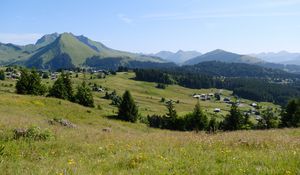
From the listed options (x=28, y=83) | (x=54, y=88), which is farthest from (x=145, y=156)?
(x=54, y=88)

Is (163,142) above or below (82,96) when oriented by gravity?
above

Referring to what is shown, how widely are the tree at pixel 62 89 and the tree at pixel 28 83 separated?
151 inches

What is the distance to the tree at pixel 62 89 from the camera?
270 ft

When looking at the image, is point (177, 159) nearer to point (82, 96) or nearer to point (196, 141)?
point (196, 141)

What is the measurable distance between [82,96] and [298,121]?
5209cm

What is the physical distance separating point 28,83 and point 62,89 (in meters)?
8.39

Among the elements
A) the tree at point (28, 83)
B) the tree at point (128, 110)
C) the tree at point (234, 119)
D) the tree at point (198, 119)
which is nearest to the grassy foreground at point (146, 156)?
the tree at point (128, 110)

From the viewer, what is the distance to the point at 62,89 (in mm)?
83188

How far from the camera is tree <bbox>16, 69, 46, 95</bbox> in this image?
79500 millimetres

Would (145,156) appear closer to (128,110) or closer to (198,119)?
(128,110)

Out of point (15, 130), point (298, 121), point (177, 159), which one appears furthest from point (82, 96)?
point (177, 159)

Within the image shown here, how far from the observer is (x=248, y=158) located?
9.02 meters

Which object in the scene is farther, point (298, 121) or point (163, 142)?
point (298, 121)

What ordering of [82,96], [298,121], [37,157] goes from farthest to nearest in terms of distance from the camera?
[82,96]
[298,121]
[37,157]
